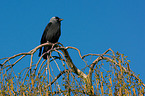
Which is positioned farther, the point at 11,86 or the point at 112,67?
the point at 112,67

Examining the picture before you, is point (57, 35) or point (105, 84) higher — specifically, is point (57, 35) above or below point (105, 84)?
above

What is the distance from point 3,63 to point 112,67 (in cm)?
166

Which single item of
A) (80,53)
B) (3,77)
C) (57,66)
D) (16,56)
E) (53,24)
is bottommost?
(3,77)

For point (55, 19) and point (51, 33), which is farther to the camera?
point (55, 19)

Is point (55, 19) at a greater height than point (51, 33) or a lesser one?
greater

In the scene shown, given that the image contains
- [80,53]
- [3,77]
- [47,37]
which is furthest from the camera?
[47,37]

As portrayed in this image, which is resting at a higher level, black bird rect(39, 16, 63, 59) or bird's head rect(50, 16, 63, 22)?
bird's head rect(50, 16, 63, 22)

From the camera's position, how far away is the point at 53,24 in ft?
19.8

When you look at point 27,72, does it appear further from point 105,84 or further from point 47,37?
point 47,37

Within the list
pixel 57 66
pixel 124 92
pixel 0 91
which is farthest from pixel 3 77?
pixel 124 92

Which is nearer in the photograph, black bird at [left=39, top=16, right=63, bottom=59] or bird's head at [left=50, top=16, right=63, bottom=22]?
black bird at [left=39, top=16, right=63, bottom=59]

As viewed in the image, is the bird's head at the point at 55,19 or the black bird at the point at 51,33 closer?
the black bird at the point at 51,33

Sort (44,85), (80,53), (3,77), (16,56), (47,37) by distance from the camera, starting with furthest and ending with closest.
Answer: (47,37)
(80,53)
(16,56)
(3,77)
(44,85)

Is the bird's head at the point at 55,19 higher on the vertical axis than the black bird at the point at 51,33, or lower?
higher
